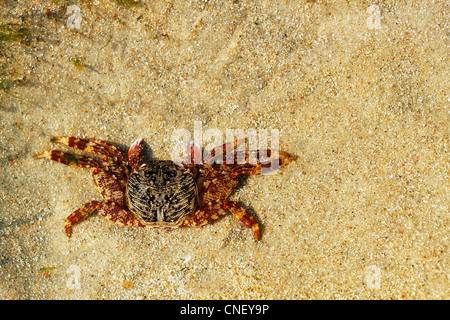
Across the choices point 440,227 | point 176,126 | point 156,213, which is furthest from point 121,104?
point 440,227

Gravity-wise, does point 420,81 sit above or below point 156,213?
above

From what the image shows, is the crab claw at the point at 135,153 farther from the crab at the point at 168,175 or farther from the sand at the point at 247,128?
the sand at the point at 247,128

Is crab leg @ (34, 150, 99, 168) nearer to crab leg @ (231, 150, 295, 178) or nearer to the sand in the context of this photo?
the sand

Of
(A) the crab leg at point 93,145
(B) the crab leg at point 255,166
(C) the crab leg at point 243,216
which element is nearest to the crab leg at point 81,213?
(A) the crab leg at point 93,145

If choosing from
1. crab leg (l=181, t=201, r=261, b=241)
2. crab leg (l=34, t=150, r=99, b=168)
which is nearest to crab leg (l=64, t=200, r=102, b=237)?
crab leg (l=34, t=150, r=99, b=168)

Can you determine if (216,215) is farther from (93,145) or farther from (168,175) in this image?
(93,145)

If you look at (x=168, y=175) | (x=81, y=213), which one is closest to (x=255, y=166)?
(x=168, y=175)
